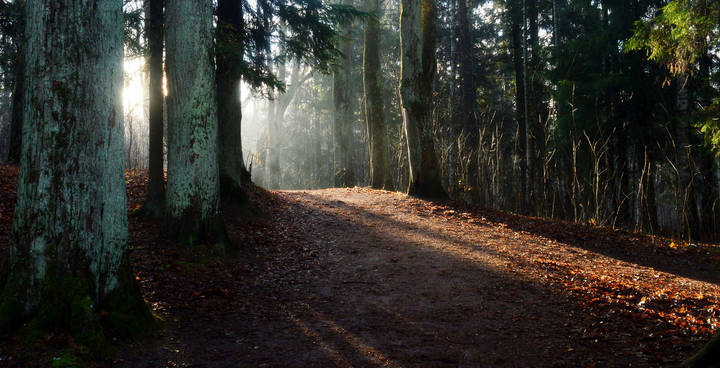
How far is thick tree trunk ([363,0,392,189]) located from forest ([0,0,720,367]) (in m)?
0.95

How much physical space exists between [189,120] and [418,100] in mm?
6393

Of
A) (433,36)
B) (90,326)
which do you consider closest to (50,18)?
(90,326)

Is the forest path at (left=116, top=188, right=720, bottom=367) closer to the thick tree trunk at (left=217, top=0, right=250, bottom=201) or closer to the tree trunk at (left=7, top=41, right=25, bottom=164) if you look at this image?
the thick tree trunk at (left=217, top=0, right=250, bottom=201)

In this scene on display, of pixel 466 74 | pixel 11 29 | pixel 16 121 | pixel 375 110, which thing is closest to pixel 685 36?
pixel 375 110

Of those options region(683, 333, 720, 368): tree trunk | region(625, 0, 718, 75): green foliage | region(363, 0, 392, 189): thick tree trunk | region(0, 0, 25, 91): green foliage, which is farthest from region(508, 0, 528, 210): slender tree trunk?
region(0, 0, 25, 91): green foliage

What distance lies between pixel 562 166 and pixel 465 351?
42.2 ft

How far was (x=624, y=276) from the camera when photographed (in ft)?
19.0

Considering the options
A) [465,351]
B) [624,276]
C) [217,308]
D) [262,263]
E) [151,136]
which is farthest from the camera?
[151,136]

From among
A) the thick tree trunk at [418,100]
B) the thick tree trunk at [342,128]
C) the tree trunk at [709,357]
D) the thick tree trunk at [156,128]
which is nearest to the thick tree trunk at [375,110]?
the thick tree trunk at [418,100]

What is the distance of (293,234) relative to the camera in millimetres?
7695

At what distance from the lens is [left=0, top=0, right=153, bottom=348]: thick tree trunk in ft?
10.4

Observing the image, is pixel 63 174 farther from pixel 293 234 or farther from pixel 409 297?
pixel 293 234

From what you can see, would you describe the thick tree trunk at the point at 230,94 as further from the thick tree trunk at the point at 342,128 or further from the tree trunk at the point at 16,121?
the thick tree trunk at the point at 342,128

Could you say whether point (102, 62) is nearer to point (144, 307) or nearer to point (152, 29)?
point (144, 307)
